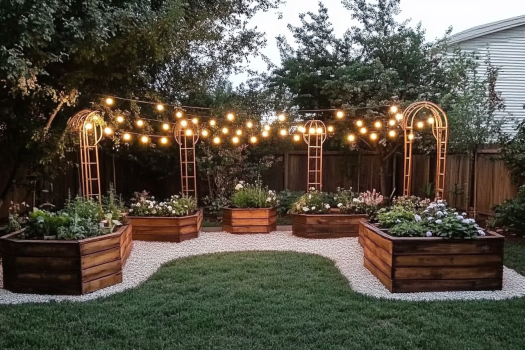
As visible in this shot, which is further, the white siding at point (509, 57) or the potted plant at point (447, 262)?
the white siding at point (509, 57)

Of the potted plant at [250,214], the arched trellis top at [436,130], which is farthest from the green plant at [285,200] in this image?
the arched trellis top at [436,130]

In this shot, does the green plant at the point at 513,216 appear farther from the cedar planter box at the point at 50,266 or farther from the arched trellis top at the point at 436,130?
the cedar planter box at the point at 50,266

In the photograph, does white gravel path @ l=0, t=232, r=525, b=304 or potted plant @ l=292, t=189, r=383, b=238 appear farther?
potted plant @ l=292, t=189, r=383, b=238

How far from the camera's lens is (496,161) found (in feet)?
24.9

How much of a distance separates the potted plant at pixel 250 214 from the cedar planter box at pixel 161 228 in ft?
2.95

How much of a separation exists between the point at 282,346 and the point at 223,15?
696 cm

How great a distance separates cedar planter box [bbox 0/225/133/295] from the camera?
3.95 meters

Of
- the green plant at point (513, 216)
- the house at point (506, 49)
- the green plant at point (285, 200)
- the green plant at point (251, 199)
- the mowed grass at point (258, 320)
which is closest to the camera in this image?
the mowed grass at point (258, 320)

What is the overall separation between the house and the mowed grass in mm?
8936

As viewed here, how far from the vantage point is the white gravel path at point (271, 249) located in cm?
386

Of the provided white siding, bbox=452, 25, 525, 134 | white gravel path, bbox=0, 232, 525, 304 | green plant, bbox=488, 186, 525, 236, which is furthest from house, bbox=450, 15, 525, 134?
white gravel path, bbox=0, 232, 525, 304

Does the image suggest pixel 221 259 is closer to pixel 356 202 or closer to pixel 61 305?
pixel 61 305

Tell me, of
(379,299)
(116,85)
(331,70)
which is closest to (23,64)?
(116,85)

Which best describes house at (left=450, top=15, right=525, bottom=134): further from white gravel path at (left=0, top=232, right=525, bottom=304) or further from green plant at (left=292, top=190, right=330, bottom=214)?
white gravel path at (left=0, top=232, right=525, bottom=304)
